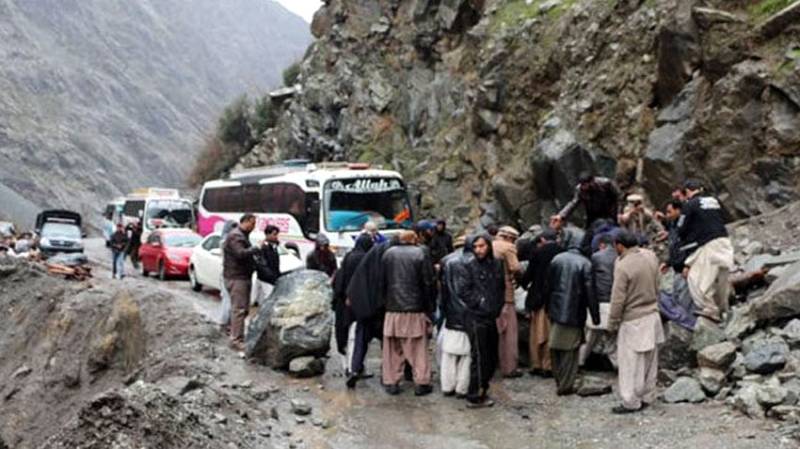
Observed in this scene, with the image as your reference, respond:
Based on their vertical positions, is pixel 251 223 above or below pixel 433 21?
below

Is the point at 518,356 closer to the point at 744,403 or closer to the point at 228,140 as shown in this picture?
the point at 744,403

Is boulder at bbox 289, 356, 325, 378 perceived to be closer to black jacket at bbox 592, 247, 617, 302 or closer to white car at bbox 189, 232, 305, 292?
black jacket at bbox 592, 247, 617, 302

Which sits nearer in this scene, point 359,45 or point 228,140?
point 359,45

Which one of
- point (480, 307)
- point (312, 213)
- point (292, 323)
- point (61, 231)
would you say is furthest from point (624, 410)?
point (61, 231)

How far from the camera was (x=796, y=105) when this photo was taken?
13859 mm

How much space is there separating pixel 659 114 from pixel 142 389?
12.3 meters

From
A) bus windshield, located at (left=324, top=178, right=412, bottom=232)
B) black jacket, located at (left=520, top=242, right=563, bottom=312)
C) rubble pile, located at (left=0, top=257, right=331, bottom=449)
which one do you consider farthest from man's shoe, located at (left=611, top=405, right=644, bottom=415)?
bus windshield, located at (left=324, top=178, right=412, bottom=232)

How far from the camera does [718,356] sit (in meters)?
8.76

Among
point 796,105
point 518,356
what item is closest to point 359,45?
point 796,105

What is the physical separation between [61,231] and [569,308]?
27.8 meters

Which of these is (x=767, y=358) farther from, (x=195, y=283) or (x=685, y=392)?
(x=195, y=283)

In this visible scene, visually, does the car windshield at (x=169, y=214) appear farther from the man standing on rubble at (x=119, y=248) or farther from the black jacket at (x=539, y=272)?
the black jacket at (x=539, y=272)

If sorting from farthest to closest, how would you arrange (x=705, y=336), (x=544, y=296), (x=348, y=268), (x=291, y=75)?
(x=291, y=75) < (x=348, y=268) < (x=544, y=296) < (x=705, y=336)

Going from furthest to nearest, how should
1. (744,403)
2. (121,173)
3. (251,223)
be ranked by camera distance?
(121,173), (251,223), (744,403)
